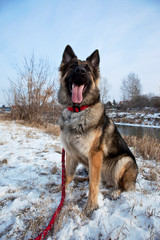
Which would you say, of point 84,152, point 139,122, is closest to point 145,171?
point 84,152

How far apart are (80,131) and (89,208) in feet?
3.33

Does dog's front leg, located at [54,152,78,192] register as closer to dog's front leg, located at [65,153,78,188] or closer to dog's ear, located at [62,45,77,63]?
dog's front leg, located at [65,153,78,188]

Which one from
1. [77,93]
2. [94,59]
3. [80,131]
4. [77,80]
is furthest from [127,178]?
[94,59]

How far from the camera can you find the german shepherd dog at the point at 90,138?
1.82 metres

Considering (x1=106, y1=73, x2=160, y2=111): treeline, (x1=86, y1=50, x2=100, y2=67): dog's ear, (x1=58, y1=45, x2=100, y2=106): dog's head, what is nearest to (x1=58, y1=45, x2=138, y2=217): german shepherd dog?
(x1=58, y1=45, x2=100, y2=106): dog's head

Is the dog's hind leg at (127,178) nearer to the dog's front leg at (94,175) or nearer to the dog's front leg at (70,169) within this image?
the dog's front leg at (94,175)

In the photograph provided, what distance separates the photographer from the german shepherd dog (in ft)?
5.98

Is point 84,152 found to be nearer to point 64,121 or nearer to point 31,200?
point 64,121

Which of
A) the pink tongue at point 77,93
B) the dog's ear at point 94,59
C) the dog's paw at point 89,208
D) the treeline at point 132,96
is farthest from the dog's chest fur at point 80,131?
the treeline at point 132,96

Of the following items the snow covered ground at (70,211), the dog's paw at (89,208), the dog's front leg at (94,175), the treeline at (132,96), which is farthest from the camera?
the treeline at (132,96)

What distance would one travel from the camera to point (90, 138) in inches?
72.0

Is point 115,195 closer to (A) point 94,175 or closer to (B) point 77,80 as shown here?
(A) point 94,175

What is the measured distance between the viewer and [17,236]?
1.21m

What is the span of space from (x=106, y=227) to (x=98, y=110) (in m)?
1.53
